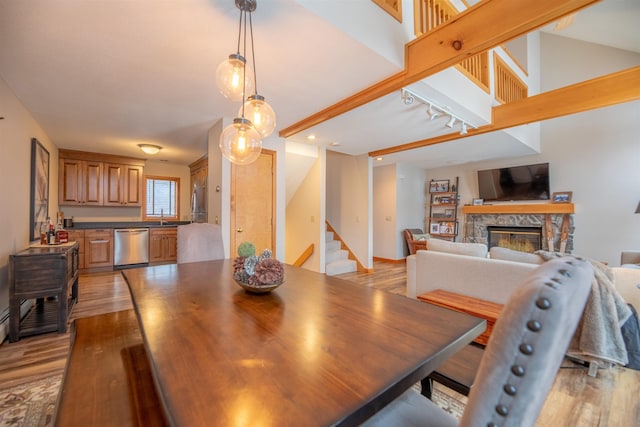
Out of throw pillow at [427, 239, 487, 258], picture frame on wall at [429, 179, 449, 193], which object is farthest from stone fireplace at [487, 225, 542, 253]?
throw pillow at [427, 239, 487, 258]

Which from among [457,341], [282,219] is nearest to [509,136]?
[282,219]

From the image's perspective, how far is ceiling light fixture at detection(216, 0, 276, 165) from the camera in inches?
63.1

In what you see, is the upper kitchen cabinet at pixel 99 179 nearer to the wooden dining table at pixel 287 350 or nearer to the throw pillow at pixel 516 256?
the wooden dining table at pixel 287 350

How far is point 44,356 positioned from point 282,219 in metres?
2.69

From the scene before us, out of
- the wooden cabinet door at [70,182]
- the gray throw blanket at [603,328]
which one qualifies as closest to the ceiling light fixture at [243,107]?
the gray throw blanket at [603,328]

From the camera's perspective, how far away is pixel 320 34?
181 centimetres

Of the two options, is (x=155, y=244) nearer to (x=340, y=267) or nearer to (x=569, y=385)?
(x=340, y=267)

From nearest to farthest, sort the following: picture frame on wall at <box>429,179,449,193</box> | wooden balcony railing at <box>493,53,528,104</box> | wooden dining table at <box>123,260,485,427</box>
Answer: wooden dining table at <box>123,260,485,427</box>
wooden balcony railing at <box>493,53,528,104</box>
picture frame on wall at <box>429,179,449,193</box>

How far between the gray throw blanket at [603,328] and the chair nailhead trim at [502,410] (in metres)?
2.06

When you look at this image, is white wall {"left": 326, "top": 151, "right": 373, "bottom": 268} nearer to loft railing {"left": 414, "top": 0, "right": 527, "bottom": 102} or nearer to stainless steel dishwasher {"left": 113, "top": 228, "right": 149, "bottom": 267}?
loft railing {"left": 414, "top": 0, "right": 527, "bottom": 102}

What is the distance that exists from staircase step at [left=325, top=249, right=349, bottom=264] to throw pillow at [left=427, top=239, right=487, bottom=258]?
8.42ft

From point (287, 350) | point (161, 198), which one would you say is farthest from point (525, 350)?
point (161, 198)

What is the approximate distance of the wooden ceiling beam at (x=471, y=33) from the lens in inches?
63.4

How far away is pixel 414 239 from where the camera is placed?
616 cm
